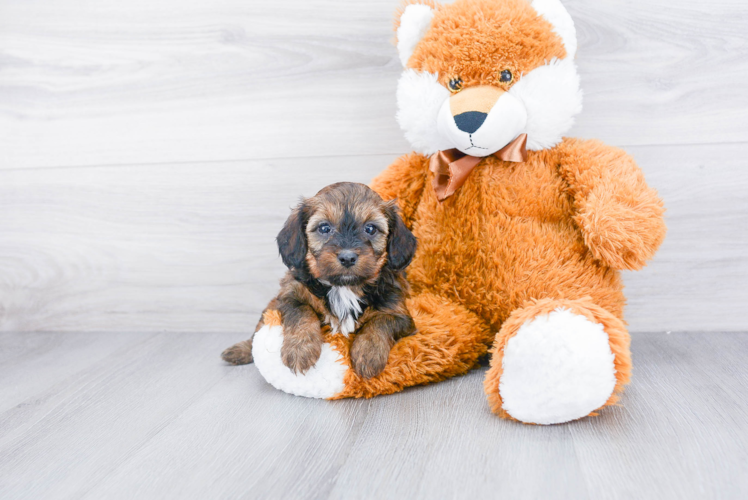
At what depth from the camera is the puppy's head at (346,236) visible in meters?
1.43

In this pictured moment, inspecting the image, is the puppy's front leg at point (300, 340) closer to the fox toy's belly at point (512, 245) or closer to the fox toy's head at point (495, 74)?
the fox toy's belly at point (512, 245)

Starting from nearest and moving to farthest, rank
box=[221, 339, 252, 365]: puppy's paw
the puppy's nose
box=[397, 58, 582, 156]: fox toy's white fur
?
1. the puppy's nose
2. box=[397, 58, 582, 156]: fox toy's white fur
3. box=[221, 339, 252, 365]: puppy's paw

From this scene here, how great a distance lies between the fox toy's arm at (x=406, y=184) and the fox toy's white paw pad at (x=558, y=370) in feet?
2.14

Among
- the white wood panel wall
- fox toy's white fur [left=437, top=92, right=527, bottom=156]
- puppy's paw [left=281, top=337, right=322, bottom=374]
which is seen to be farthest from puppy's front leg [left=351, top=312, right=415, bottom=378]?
the white wood panel wall

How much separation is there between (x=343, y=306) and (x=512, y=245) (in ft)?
1.68

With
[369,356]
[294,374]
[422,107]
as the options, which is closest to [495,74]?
[422,107]

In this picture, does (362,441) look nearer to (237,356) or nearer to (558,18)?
(237,356)

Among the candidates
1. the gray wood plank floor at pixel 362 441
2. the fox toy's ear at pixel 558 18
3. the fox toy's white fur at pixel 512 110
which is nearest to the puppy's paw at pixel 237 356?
the gray wood plank floor at pixel 362 441

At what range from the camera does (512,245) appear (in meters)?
1.58

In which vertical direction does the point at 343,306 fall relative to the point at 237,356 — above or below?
above

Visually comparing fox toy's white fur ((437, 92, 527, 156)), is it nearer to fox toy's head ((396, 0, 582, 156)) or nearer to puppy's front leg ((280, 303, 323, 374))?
fox toy's head ((396, 0, 582, 156))

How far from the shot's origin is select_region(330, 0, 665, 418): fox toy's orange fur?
1471mm

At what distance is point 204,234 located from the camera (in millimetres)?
2201

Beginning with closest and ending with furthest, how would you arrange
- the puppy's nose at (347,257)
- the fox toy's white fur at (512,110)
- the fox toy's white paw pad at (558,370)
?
1. the fox toy's white paw pad at (558,370)
2. the puppy's nose at (347,257)
3. the fox toy's white fur at (512,110)
